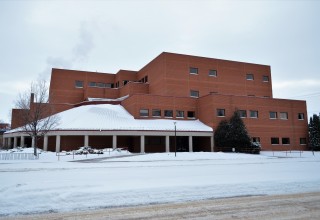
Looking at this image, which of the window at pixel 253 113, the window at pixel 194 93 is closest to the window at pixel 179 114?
the window at pixel 194 93

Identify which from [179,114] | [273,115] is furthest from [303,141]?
[179,114]

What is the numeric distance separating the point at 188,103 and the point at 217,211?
44.2 metres

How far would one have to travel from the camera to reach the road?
7285 millimetres

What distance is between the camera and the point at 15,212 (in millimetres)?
7883

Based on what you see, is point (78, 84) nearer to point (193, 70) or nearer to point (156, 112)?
point (156, 112)

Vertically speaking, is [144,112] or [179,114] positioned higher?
[144,112]

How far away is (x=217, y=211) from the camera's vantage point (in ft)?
25.8

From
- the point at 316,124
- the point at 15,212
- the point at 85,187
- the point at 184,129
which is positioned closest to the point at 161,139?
the point at 184,129

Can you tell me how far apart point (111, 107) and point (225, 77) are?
78.2 feet

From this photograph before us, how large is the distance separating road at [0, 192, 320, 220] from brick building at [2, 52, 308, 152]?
112ft

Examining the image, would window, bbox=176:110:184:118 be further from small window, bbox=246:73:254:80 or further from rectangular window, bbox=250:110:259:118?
small window, bbox=246:73:254:80

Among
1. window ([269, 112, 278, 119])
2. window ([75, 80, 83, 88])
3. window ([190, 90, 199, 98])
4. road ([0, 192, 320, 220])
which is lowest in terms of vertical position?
road ([0, 192, 320, 220])

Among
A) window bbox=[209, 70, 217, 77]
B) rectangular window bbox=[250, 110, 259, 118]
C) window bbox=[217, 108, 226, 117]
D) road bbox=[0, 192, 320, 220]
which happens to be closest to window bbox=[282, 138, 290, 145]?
rectangular window bbox=[250, 110, 259, 118]

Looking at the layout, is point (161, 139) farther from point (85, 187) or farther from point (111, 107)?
point (85, 187)
